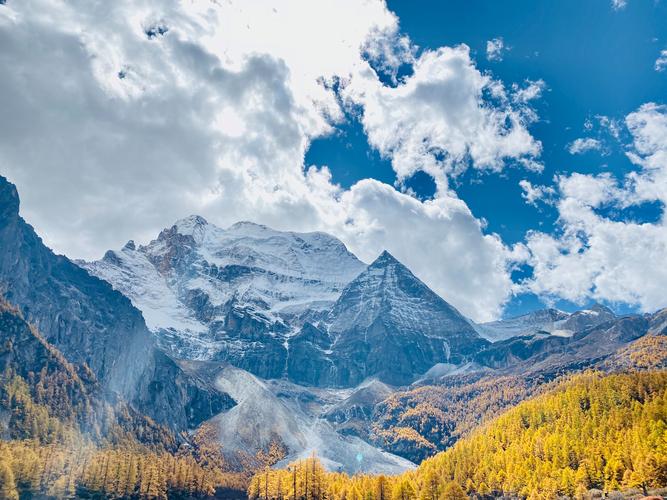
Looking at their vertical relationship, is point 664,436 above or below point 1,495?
above

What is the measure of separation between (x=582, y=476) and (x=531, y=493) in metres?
16.2

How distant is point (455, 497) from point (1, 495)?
466 feet

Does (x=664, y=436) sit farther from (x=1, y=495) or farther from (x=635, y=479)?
(x=1, y=495)

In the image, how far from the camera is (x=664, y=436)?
191625mm

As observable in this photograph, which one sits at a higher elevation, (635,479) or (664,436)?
(664,436)

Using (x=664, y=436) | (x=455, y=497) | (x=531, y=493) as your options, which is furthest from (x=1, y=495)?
(x=664, y=436)

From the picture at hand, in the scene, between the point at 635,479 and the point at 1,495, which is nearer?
the point at 635,479

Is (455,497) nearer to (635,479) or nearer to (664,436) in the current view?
(635,479)

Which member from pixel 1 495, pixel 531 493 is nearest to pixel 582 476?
pixel 531 493

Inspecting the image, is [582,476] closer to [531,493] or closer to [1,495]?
[531,493]

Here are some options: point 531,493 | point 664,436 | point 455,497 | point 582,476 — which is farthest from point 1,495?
point 664,436

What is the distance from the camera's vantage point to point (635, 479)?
580 feet

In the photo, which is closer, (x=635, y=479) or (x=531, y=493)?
(x=635, y=479)

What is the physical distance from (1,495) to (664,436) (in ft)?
671
